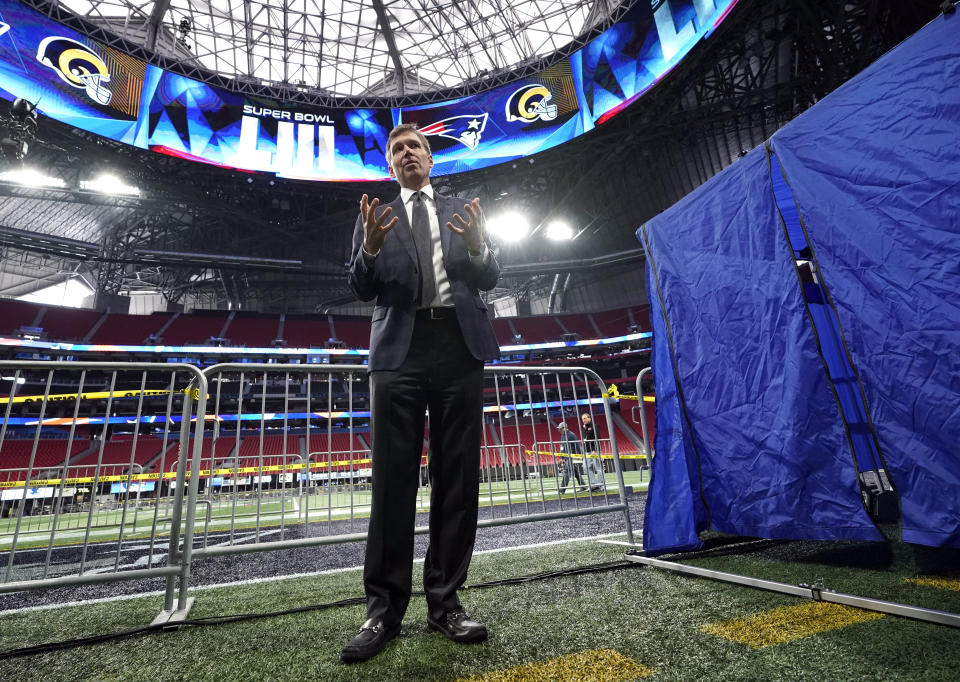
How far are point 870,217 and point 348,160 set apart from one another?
664 inches

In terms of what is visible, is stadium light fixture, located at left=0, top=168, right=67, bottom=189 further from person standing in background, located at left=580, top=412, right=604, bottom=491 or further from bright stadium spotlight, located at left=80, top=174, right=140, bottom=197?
person standing in background, located at left=580, top=412, right=604, bottom=491

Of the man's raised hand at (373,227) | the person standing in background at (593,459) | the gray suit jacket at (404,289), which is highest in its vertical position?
the man's raised hand at (373,227)

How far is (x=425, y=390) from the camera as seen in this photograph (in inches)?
64.4

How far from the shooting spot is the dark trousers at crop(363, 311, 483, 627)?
4.88 feet

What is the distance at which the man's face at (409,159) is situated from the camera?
179 cm

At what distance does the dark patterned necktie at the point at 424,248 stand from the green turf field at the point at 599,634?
117 cm

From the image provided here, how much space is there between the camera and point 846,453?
65.7 inches

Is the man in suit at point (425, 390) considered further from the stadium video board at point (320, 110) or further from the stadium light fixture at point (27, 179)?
the stadium light fixture at point (27, 179)

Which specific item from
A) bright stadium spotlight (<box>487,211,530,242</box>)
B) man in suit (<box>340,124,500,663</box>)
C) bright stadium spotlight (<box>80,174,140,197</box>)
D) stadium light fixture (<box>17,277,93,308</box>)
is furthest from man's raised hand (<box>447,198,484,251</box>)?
stadium light fixture (<box>17,277,93,308</box>)

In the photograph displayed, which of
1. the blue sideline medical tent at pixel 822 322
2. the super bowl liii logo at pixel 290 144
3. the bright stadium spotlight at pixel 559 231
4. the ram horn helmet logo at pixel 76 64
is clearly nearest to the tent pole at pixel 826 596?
the blue sideline medical tent at pixel 822 322

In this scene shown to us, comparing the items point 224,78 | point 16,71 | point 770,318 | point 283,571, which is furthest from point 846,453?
point 224,78

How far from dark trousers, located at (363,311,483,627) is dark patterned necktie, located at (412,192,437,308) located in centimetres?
11

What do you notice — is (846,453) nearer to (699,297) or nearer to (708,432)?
(708,432)

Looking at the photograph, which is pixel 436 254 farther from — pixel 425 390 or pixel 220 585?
pixel 220 585
